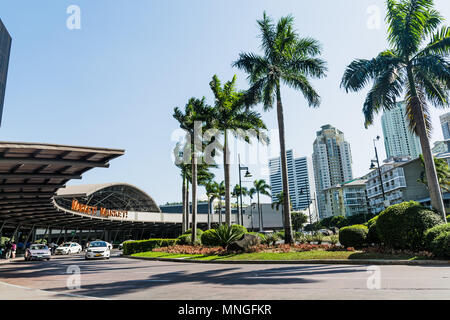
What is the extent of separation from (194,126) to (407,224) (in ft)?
70.9

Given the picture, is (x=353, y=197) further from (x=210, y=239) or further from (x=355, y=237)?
(x=355, y=237)

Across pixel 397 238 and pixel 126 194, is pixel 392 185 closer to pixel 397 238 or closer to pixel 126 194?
pixel 126 194

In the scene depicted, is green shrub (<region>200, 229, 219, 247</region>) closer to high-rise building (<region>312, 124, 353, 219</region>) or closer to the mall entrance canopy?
the mall entrance canopy

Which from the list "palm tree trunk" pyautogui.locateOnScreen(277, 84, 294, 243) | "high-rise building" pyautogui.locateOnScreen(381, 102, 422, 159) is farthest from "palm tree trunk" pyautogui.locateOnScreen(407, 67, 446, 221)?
"high-rise building" pyautogui.locateOnScreen(381, 102, 422, 159)

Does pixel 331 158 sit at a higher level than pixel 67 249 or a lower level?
higher

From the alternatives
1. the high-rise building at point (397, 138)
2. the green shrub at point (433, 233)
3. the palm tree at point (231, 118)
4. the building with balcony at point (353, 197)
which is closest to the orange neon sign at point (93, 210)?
the palm tree at point (231, 118)

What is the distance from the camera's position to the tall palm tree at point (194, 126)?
100 feet

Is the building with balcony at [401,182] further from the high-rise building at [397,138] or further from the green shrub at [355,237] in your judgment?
the high-rise building at [397,138]

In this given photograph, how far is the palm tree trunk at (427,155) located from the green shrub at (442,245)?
320 cm

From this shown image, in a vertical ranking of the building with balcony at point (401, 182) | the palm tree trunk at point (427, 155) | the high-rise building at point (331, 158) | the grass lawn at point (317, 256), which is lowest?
the grass lawn at point (317, 256)

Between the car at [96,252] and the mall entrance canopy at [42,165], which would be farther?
the car at [96,252]

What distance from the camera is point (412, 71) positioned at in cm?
1850

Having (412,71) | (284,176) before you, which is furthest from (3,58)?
(412,71)
